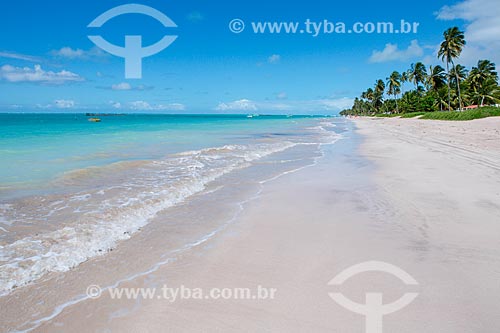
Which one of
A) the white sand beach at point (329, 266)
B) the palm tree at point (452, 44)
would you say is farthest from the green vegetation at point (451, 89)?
the white sand beach at point (329, 266)

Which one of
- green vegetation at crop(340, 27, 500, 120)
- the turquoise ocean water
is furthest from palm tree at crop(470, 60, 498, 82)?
the turquoise ocean water

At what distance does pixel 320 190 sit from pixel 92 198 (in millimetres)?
5791

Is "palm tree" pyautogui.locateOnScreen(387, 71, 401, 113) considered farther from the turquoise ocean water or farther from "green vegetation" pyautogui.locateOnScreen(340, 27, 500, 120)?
the turquoise ocean water

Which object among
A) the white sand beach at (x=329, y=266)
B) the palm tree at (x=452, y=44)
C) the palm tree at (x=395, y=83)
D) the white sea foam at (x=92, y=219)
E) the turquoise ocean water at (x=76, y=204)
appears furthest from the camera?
the palm tree at (x=395, y=83)

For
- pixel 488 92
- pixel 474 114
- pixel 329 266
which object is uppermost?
pixel 488 92

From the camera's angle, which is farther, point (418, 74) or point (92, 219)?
point (418, 74)

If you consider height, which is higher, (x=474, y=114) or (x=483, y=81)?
(x=483, y=81)

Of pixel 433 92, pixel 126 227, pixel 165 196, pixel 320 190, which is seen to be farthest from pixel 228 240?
pixel 433 92

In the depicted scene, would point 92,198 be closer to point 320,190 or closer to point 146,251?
point 146,251

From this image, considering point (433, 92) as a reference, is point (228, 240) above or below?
below

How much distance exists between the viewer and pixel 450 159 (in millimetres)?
12906

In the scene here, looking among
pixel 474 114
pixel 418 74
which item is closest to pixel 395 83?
pixel 418 74

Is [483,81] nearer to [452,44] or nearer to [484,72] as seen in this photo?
[484,72]

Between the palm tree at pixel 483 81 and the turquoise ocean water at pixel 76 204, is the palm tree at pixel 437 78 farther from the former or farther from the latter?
the turquoise ocean water at pixel 76 204
